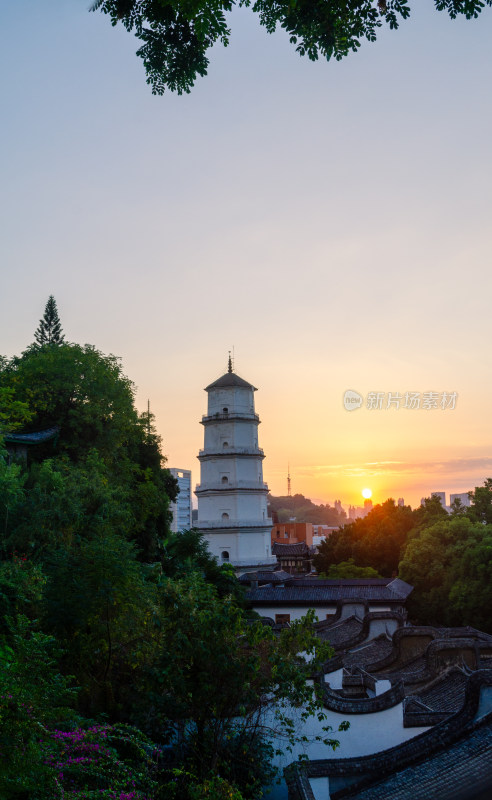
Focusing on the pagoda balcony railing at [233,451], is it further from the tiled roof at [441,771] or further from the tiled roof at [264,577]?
the tiled roof at [441,771]

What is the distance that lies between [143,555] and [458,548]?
14.7m

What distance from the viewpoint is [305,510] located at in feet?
463

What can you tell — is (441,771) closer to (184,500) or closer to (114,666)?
(114,666)

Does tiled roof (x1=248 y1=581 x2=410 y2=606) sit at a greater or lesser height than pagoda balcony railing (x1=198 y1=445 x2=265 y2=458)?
lesser

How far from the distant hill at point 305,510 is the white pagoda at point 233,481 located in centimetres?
9077

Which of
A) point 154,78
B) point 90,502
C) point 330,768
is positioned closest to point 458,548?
point 90,502

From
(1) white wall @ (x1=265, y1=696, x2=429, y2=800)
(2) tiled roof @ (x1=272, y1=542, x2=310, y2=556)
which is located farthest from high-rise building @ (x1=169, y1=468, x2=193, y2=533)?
(1) white wall @ (x1=265, y1=696, x2=429, y2=800)

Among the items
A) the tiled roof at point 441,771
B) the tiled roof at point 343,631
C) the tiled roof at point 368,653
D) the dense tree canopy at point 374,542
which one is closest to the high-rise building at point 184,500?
the dense tree canopy at point 374,542

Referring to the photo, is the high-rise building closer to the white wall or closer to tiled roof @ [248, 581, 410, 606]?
tiled roof @ [248, 581, 410, 606]

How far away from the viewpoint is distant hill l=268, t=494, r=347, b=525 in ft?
442

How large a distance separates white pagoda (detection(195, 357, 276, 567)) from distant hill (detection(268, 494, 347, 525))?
90765 millimetres

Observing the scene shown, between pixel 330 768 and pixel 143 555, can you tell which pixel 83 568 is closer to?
pixel 330 768

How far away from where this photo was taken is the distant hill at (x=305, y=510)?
13461 centimetres

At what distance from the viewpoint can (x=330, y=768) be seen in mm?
8375
